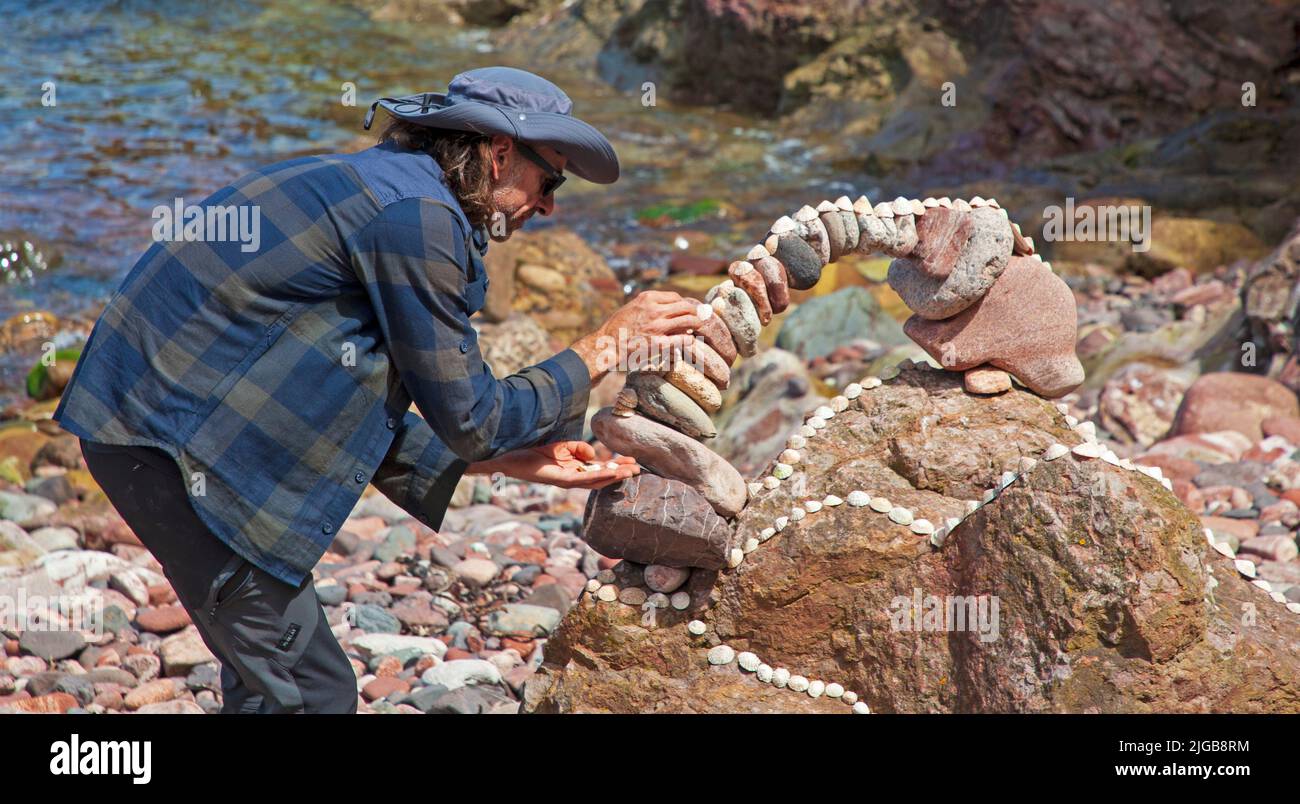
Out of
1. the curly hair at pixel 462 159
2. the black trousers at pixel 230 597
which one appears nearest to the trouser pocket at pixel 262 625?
the black trousers at pixel 230 597

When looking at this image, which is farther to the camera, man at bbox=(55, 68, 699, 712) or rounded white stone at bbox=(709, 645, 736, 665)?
rounded white stone at bbox=(709, 645, 736, 665)

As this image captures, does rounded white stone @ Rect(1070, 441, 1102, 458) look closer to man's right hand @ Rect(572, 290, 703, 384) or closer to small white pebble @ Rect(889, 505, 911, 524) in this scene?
small white pebble @ Rect(889, 505, 911, 524)

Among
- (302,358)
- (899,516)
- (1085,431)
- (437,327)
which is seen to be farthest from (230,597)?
(1085,431)

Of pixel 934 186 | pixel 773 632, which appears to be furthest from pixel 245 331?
pixel 934 186

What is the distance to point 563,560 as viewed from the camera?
6.25 meters

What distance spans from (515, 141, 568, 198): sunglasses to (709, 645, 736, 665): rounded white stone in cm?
141

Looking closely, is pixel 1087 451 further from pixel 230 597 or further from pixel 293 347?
pixel 230 597

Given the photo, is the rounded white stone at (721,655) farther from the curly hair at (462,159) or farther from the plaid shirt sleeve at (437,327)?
the curly hair at (462,159)

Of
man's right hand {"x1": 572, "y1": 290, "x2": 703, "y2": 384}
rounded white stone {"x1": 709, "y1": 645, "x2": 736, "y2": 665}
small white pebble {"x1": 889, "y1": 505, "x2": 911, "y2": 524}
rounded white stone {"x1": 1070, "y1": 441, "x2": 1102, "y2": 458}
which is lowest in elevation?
rounded white stone {"x1": 709, "y1": 645, "x2": 736, "y2": 665}

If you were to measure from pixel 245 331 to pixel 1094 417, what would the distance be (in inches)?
243

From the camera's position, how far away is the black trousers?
9.50 ft

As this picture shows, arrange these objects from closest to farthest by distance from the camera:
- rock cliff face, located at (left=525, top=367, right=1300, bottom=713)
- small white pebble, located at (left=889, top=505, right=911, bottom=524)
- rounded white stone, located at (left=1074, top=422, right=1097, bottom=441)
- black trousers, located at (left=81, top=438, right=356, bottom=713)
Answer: black trousers, located at (left=81, top=438, right=356, bottom=713), rock cliff face, located at (left=525, top=367, right=1300, bottom=713), small white pebble, located at (left=889, top=505, right=911, bottom=524), rounded white stone, located at (left=1074, top=422, right=1097, bottom=441)

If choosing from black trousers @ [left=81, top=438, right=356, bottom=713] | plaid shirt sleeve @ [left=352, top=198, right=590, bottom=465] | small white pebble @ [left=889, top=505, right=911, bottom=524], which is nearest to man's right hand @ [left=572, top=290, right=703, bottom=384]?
plaid shirt sleeve @ [left=352, top=198, right=590, bottom=465]

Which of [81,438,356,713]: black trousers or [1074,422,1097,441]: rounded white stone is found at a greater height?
[1074,422,1097,441]: rounded white stone
